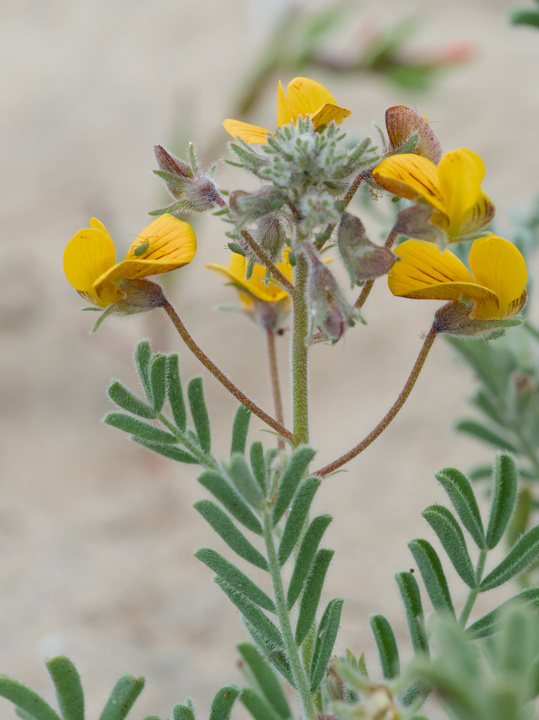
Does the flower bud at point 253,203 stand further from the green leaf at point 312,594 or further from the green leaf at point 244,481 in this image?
the green leaf at point 312,594

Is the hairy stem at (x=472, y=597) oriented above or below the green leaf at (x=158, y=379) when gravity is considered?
below

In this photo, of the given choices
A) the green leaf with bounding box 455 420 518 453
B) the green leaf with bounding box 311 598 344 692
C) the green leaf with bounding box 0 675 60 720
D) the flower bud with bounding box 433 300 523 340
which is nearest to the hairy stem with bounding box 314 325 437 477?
the flower bud with bounding box 433 300 523 340

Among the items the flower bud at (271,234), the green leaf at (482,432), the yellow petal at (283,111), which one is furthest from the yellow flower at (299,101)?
the green leaf at (482,432)

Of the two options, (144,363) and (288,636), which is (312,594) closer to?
(288,636)

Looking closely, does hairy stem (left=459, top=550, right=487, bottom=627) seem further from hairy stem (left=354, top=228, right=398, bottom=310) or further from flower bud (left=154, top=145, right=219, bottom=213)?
flower bud (left=154, top=145, right=219, bottom=213)

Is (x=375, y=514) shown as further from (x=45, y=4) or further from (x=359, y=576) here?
(x=45, y=4)

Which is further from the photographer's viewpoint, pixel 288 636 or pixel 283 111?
pixel 283 111

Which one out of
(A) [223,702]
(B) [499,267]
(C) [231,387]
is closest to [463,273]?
(B) [499,267]
